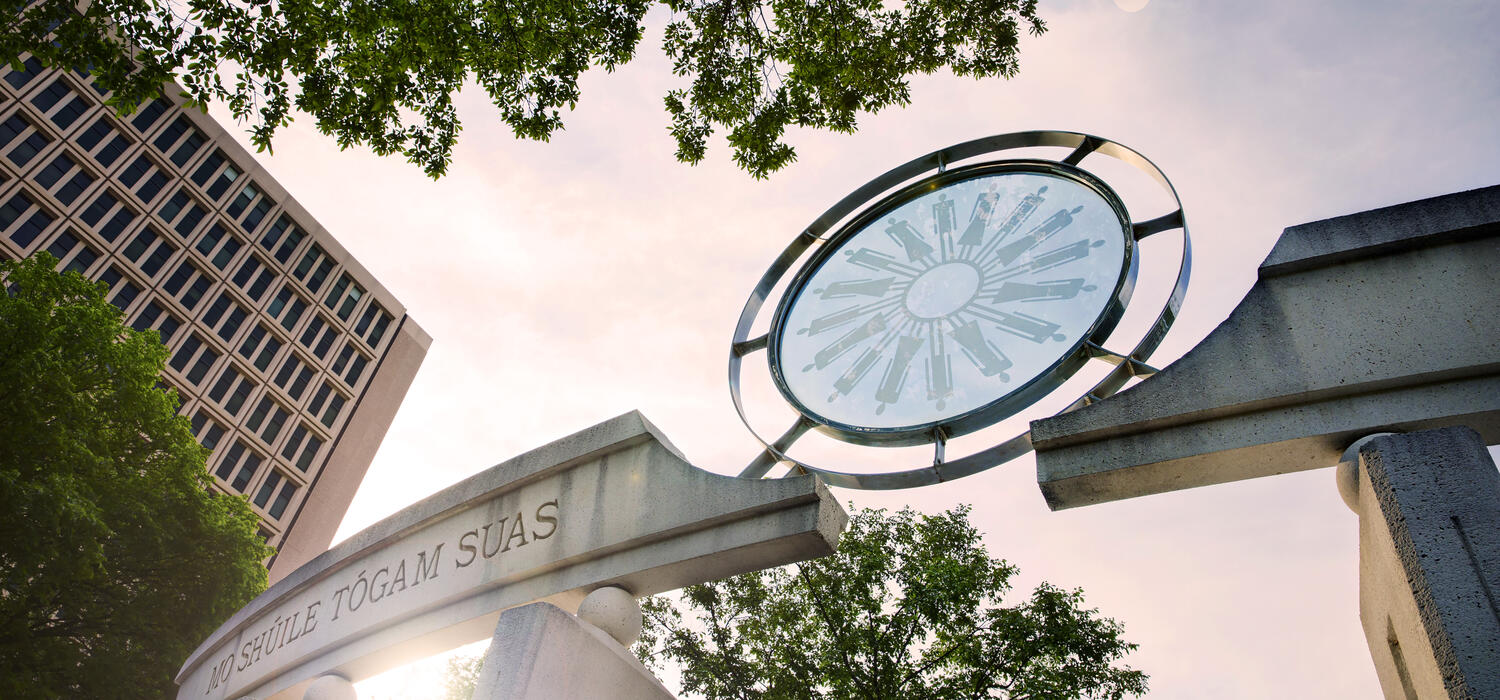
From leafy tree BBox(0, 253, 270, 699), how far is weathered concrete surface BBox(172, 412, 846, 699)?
8.10 meters

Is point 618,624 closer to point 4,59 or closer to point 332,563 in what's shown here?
point 332,563

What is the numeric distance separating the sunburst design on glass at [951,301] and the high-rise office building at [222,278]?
43294 mm

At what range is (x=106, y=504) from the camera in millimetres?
14750

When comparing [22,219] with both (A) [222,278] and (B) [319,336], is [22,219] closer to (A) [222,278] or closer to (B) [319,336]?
(A) [222,278]

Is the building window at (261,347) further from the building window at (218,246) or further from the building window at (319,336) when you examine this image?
the building window at (218,246)

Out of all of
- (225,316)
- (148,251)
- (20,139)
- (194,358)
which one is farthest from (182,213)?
(194,358)

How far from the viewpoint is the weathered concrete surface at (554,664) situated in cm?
494

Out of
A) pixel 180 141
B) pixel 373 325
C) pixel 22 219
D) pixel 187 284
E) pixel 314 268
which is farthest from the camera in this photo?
pixel 373 325

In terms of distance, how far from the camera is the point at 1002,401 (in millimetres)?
5277

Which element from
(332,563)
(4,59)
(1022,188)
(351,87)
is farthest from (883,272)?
(4,59)

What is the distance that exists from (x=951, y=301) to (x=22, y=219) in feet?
164

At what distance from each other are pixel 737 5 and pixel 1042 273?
14.2 feet

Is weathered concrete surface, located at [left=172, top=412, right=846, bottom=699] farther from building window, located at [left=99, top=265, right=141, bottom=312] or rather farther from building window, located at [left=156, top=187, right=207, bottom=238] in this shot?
building window, located at [left=156, top=187, right=207, bottom=238]

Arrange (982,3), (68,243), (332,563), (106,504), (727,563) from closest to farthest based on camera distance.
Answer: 1. (727,563)
2. (332,563)
3. (982,3)
4. (106,504)
5. (68,243)
